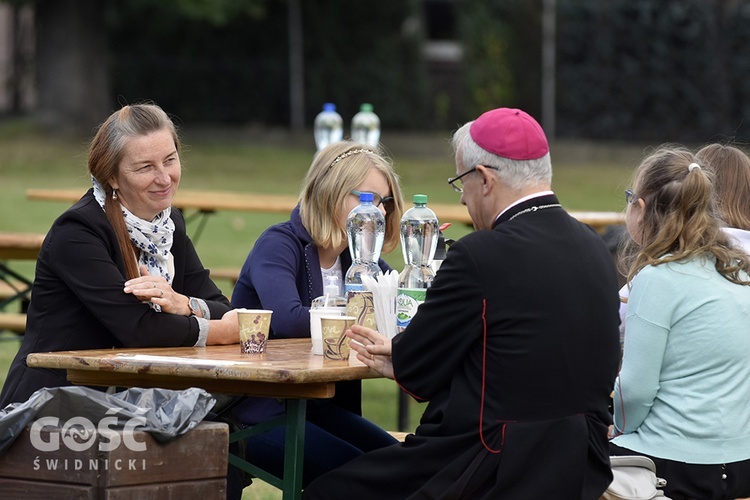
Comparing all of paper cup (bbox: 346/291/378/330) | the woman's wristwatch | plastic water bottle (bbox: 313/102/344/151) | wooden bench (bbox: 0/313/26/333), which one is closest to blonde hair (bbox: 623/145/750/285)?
paper cup (bbox: 346/291/378/330)

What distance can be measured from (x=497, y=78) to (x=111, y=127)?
2164 cm

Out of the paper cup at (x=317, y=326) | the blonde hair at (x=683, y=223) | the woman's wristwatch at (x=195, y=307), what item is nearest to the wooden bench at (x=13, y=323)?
the woman's wristwatch at (x=195, y=307)

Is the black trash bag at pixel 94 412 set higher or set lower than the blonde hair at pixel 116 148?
lower

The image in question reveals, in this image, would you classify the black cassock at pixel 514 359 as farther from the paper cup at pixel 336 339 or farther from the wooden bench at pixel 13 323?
the wooden bench at pixel 13 323

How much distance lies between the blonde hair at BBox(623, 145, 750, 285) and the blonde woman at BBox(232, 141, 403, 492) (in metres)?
0.99

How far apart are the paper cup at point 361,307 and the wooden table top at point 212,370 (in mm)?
172

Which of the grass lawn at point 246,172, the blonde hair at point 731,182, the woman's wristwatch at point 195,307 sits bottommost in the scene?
the grass lawn at point 246,172

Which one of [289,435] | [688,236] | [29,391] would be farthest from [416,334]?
[29,391]

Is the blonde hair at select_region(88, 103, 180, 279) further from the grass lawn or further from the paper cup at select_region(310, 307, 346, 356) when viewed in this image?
the grass lawn

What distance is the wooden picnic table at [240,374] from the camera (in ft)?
10.5

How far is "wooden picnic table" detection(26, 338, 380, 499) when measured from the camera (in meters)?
3.21

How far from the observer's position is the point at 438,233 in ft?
14.0

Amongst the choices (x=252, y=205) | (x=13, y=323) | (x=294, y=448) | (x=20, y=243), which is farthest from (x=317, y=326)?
(x=252, y=205)

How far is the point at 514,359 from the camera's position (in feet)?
9.91
